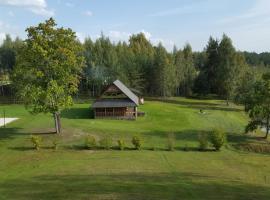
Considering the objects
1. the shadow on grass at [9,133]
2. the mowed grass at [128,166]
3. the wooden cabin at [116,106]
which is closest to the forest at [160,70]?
the wooden cabin at [116,106]

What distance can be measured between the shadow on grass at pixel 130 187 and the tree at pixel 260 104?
22610 mm

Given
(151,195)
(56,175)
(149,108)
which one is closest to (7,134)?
(56,175)

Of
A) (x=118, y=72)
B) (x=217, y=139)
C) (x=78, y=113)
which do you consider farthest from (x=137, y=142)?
(x=118, y=72)

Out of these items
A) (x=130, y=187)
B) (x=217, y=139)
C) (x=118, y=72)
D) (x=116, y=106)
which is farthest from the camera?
(x=118, y=72)

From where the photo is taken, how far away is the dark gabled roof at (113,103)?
60.5 metres

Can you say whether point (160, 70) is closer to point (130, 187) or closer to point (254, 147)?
point (254, 147)

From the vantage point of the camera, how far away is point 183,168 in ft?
104

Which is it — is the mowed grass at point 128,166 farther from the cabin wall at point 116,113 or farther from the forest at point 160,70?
the forest at point 160,70

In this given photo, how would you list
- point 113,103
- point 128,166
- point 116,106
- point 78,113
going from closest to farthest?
point 128,166, point 116,106, point 113,103, point 78,113

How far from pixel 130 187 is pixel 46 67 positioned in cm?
2187

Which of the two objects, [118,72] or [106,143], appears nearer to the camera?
[106,143]

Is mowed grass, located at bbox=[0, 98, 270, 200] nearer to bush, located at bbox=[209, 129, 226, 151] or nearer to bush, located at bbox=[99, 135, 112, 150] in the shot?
bush, located at bbox=[209, 129, 226, 151]

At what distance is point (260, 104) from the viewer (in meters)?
48.5

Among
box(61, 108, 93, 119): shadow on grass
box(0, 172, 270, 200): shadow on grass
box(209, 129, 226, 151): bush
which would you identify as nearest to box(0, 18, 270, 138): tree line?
box(61, 108, 93, 119): shadow on grass
